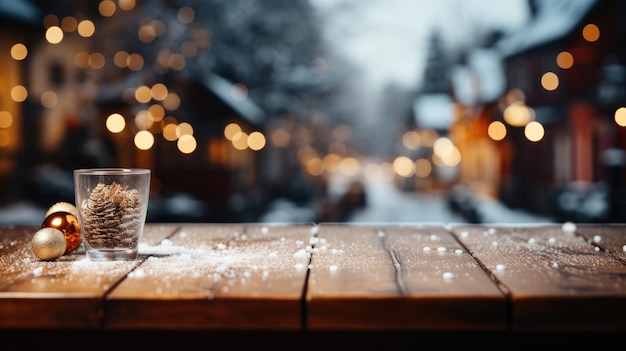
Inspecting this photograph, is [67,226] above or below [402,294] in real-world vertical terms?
above

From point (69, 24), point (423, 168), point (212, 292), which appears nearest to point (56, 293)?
point (212, 292)

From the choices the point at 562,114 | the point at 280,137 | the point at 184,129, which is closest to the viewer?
the point at 184,129

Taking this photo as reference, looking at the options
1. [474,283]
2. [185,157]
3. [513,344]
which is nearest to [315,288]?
[474,283]

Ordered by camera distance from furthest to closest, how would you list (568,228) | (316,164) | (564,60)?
(316,164) < (564,60) < (568,228)

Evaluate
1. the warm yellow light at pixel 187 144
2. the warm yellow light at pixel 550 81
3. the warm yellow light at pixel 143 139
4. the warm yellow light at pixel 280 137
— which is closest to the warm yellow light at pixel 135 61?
the warm yellow light at pixel 143 139

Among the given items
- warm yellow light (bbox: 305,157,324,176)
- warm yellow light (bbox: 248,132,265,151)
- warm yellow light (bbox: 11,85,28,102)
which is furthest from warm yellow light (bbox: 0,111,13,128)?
Answer: warm yellow light (bbox: 305,157,324,176)

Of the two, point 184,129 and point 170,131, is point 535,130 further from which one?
point 170,131

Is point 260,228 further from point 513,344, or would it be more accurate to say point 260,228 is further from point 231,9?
point 231,9

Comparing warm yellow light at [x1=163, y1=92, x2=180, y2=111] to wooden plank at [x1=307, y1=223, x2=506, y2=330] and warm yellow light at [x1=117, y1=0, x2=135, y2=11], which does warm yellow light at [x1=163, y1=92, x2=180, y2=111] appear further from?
wooden plank at [x1=307, y1=223, x2=506, y2=330]
